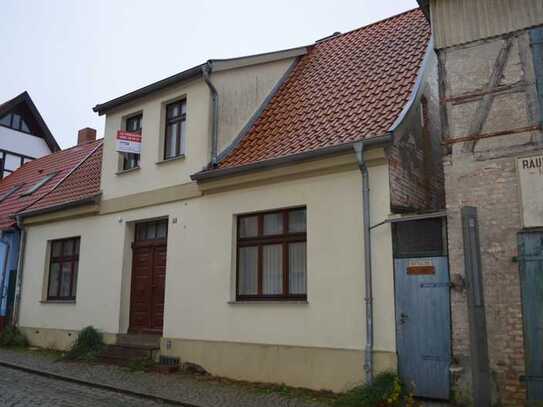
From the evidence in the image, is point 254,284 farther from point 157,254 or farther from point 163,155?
point 163,155

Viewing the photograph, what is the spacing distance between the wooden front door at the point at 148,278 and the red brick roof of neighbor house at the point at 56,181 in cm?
229

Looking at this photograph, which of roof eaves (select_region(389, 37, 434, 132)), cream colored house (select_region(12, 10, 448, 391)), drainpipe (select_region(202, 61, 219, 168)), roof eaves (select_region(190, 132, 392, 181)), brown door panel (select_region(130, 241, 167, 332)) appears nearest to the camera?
roof eaves (select_region(190, 132, 392, 181))

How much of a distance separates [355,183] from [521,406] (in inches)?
157

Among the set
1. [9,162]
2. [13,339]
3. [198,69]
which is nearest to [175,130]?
[198,69]

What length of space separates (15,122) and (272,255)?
19740mm

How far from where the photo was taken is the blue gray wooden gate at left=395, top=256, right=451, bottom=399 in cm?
788

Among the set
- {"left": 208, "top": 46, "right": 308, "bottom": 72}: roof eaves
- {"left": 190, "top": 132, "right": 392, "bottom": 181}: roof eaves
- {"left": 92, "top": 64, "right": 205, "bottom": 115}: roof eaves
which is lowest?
{"left": 190, "top": 132, "right": 392, "bottom": 181}: roof eaves

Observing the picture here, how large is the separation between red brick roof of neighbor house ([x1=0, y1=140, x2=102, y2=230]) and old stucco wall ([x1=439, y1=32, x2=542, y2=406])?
371 inches

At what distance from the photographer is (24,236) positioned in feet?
53.3

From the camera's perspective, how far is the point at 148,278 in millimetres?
12547

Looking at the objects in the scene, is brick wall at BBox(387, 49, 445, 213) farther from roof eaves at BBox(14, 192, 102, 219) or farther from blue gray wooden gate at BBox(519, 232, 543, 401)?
roof eaves at BBox(14, 192, 102, 219)

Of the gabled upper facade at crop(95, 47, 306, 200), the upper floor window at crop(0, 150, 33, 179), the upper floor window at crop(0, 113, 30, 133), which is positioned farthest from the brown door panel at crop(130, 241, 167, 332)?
the upper floor window at crop(0, 113, 30, 133)

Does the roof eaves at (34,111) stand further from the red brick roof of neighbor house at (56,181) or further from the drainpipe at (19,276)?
the drainpipe at (19,276)

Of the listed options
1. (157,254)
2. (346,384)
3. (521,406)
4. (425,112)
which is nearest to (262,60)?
(425,112)
